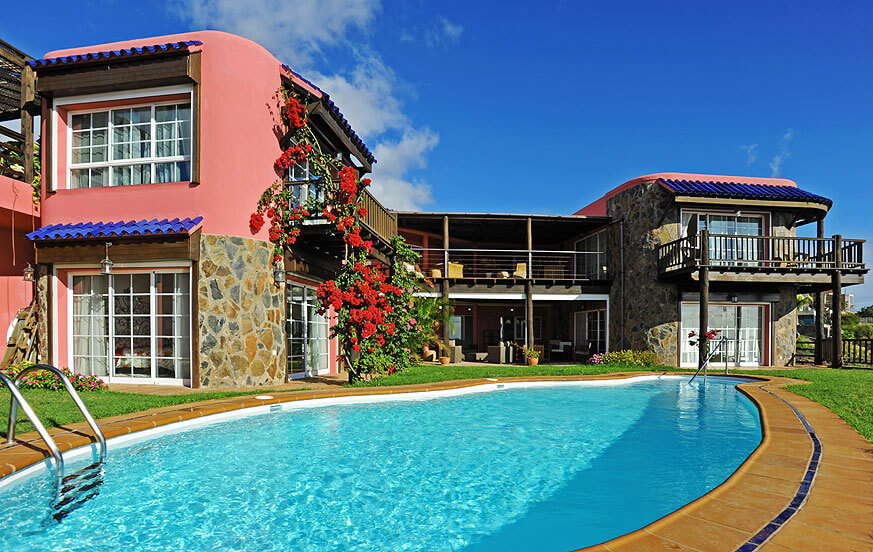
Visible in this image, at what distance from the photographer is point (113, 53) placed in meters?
9.26

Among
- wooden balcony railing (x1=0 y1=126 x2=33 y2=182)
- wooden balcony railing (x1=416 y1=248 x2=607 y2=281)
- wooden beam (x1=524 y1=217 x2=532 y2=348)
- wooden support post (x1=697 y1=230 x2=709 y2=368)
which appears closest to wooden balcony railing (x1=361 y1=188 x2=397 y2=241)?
wooden balcony railing (x1=416 y1=248 x2=607 y2=281)

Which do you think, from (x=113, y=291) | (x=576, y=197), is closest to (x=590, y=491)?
(x=113, y=291)

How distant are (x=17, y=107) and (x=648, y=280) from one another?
18696 millimetres

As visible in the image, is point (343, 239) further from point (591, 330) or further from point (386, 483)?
point (591, 330)

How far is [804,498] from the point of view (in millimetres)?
3189

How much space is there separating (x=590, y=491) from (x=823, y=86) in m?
17.4

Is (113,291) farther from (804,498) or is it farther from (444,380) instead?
(804,498)

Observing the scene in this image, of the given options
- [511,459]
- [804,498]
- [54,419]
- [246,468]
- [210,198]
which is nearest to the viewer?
[804,498]

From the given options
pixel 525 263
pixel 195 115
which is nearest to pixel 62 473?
pixel 195 115

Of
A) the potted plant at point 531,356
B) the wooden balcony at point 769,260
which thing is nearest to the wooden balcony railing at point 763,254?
the wooden balcony at point 769,260

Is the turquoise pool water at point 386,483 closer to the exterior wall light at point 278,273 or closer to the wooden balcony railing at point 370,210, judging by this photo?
the exterior wall light at point 278,273

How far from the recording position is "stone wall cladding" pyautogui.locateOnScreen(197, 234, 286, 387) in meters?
9.19

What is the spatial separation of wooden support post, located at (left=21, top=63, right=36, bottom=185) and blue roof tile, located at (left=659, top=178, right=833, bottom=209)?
16.9 meters

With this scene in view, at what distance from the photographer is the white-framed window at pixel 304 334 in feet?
36.1
